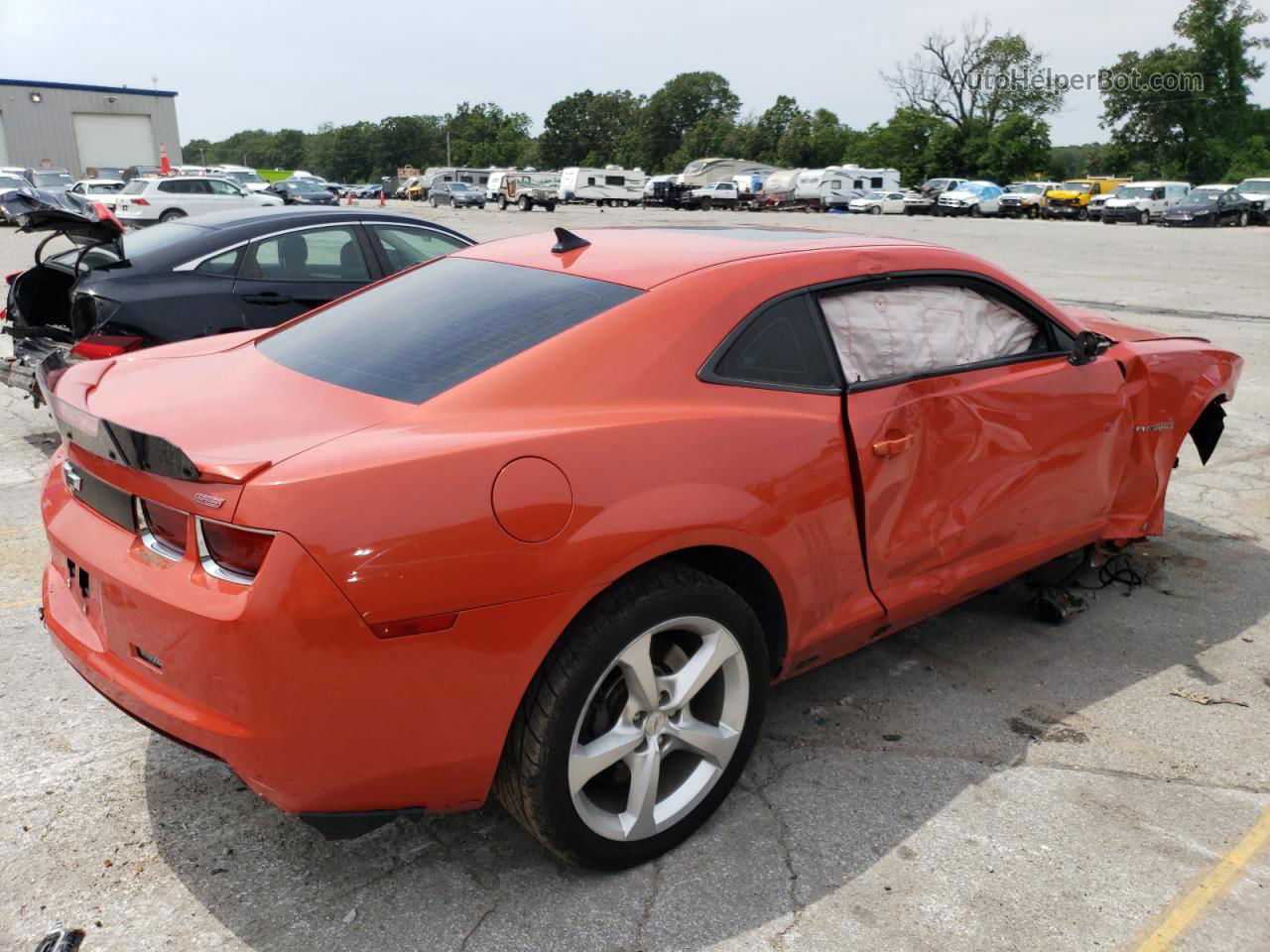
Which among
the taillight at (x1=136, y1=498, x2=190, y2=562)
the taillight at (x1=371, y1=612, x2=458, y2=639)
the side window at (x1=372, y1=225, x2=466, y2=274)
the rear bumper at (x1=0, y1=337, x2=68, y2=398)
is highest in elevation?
the side window at (x1=372, y1=225, x2=466, y2=274)

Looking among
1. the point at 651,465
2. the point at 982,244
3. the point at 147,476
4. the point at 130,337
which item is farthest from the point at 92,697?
the point at 982,244

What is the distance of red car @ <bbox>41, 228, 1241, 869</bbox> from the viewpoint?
211 centimetres

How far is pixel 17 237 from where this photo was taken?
25.2m

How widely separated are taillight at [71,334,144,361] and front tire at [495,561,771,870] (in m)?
4.35

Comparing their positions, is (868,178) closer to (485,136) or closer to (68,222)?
(68,222)

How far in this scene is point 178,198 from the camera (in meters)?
28.0

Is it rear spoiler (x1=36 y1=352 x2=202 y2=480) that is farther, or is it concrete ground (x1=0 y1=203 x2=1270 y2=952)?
concrete ground (x1=0 y1=203 x2=1270 y2=952)

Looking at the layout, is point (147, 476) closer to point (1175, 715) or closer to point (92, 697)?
point (92, 697)

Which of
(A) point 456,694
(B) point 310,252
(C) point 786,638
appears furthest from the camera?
(B) point 310,252

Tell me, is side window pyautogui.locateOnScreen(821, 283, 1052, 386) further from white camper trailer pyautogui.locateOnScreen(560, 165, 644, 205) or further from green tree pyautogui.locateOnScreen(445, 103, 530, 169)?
green tree pyautogui.locateOnScreen(445, 103, 530, 169)

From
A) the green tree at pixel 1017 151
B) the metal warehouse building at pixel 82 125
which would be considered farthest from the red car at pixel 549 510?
the green tree at pixel 1017 151

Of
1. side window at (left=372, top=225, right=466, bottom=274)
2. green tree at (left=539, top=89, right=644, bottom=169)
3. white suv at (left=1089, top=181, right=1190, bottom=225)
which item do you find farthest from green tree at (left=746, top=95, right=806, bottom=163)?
side window at (left=372, top=225, right=466, bottom=274)

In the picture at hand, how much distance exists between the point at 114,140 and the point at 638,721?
77.9m

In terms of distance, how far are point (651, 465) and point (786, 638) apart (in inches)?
29.6
